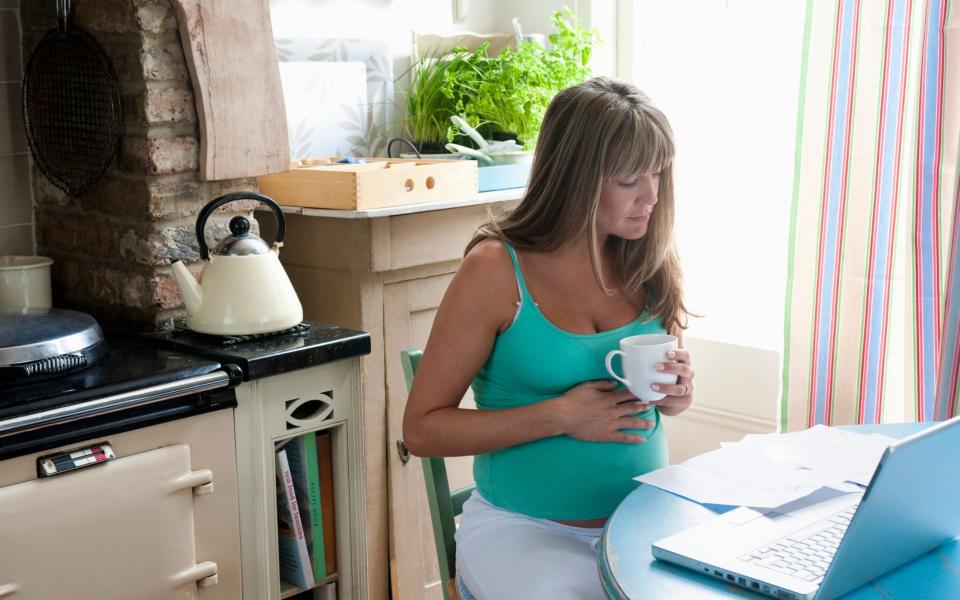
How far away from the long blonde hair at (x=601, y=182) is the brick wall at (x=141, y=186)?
2.30 ft

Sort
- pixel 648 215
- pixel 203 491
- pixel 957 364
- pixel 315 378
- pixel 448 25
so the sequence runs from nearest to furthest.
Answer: pixel 648 215 < pixel 203 491 < pixel 315 378 < pixel 957 364 < pixel 448 25

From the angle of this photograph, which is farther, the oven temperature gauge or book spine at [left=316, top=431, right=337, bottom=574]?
book spine at [left=316, top=431, right=337, bottom=574]

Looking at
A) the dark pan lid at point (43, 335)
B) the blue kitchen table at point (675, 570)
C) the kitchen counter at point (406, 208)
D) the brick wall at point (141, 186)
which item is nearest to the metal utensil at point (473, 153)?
the kitchen counter at point (406, 208)

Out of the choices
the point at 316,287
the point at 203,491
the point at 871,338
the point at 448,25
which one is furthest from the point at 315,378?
the point at 448,25

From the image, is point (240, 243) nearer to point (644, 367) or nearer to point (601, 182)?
point (601, 182)

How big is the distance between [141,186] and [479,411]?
35.8 inches

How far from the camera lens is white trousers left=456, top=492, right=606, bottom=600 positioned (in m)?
1.45

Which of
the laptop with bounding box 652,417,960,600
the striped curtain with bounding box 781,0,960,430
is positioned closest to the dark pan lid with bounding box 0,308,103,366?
the laptop with bounding box 652,417,960,600

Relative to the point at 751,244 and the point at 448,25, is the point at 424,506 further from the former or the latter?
the point at 448,25

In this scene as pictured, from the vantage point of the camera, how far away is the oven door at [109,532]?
1.65m

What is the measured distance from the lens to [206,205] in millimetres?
2094

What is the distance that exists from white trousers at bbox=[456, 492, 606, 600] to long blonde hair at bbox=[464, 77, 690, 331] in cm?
42

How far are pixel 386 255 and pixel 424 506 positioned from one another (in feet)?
2.13

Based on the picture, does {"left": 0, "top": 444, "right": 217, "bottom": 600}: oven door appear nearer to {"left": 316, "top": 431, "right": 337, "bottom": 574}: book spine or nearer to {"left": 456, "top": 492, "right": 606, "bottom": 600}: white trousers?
{"left": 316, "top": 431, "right": 337, "bottom": 574}: book spine
